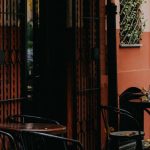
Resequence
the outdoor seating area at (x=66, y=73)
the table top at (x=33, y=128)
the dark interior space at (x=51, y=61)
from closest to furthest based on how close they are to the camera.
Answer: the table top at (x=33, y=128) < the outdoor seating area at (x=66, y=73) < the dark interior space at (x=51, y=61)

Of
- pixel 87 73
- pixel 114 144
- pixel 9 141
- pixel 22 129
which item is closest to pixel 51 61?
pixel 87 73

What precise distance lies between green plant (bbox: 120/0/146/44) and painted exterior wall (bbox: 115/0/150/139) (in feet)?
0.61

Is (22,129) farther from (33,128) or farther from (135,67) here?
(135,67)

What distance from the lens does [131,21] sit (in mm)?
10750

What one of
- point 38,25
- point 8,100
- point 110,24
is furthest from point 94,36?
point 8,100

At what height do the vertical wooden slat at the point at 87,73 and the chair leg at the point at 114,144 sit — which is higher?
the vertical wooden slat at the point at 87,73

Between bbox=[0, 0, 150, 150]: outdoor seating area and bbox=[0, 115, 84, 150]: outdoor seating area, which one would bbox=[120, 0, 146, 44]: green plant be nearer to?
bbox=[0, 0, 150, 150]: outdoor seating area

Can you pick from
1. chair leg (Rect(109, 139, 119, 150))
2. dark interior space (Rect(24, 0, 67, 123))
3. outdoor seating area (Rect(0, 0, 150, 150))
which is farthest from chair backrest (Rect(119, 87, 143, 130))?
dark interior space (Rect(24, 0, 67, 123))

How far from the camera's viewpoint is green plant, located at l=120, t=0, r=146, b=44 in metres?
10.3

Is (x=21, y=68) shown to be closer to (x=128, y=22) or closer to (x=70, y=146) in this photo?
(x=70, y=146)

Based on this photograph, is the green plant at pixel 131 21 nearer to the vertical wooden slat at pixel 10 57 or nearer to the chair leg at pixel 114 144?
the chair leg at pixel 114 144

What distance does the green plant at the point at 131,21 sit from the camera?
33.9ft

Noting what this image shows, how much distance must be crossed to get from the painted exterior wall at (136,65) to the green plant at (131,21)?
0.19m

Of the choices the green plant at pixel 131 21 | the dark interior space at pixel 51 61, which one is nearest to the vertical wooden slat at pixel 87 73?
the dark interior space at pixel 51 61
